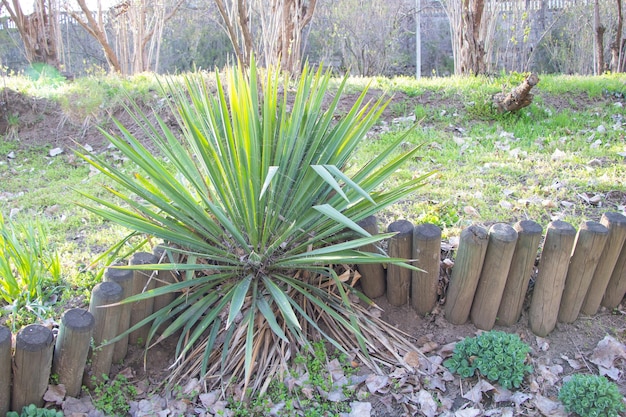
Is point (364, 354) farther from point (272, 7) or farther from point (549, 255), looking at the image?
point (272, 7)

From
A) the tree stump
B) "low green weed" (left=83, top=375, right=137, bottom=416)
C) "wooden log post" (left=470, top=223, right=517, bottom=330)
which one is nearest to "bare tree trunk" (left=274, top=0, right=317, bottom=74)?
the tree stump

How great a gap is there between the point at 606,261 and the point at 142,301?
102 inches

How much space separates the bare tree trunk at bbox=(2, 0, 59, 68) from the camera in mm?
9922

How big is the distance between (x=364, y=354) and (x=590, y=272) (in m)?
1.38

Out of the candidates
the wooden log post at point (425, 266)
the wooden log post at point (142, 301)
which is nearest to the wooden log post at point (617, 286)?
the wooden log post at point (425, 266)

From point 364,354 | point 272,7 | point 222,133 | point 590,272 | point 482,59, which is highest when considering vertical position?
point 272,7

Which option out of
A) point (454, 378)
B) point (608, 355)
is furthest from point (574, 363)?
point (454, 378)

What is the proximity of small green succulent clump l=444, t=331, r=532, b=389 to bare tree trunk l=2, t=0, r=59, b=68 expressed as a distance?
9798 millimetres

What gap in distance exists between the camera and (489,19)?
9.09m

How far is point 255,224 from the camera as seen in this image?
2836mm

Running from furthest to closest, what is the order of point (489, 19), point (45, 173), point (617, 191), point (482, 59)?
point (489, 19) → point (482, 59) → point (45, 173) → point (617, 191)

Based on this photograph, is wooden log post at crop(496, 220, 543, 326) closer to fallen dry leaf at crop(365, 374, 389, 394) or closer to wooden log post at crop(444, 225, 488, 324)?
wooden log post at crop(444, 225, 488, 324)

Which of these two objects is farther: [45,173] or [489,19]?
[489,19]

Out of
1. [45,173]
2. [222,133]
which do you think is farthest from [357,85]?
[222,133]
